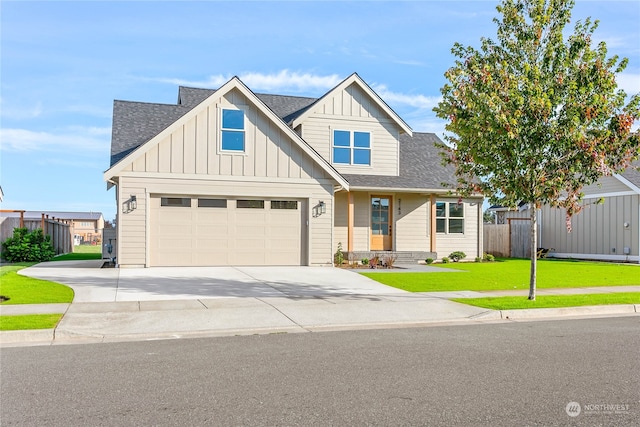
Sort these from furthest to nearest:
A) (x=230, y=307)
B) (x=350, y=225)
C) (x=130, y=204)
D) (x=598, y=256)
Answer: (x=598, y=256) < (x=350, y=225) < (x=130, y=204) < (x=230, y=307)

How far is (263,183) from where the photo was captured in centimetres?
1972

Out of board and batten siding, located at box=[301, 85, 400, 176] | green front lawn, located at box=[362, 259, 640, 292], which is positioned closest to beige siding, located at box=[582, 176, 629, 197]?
green front lawn, located at box=[362, 259, 640, 292]

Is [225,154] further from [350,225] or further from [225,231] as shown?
[350,225]

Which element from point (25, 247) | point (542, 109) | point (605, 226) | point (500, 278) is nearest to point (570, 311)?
point (542, 109)

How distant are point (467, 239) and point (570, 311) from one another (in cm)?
1370

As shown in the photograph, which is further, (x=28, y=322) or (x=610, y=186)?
(x=610, y=186)

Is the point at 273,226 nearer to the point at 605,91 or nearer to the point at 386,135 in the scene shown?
the point at 386,135

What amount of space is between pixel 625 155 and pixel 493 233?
19.6m

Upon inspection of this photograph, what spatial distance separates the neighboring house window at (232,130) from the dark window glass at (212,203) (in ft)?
5.94

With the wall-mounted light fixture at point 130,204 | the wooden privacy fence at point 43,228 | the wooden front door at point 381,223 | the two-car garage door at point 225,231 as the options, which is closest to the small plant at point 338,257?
the two-car garage door at point 225,231

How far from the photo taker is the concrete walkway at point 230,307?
9.13 metres

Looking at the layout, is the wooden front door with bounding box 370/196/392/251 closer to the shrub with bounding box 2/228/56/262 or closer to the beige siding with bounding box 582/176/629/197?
the beige siding with bounding box 582/176/629/197

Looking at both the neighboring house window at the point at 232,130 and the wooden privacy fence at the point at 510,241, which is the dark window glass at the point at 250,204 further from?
the wooden privacy fence at the point at 510,241

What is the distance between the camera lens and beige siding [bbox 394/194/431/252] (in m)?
23.9
